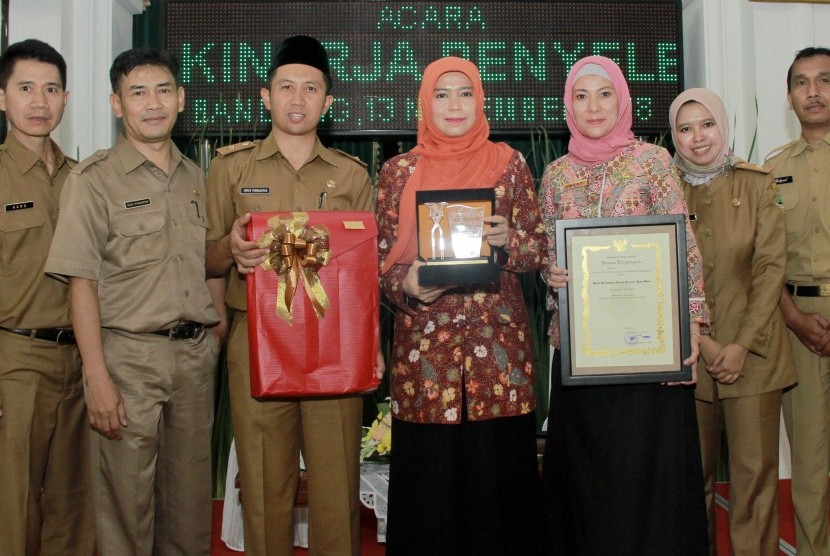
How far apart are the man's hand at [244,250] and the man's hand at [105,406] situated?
54cm

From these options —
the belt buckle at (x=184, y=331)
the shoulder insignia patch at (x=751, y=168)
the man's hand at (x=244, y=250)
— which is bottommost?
the belt buckle at (x=184, y=331)

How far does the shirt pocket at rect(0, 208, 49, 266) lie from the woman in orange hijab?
3.80 ft

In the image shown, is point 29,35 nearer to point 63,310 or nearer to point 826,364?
point 63,310

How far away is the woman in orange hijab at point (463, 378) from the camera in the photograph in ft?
7.52

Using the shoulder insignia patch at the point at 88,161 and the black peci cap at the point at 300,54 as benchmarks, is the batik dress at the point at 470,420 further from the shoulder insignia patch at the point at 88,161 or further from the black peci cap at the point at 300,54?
the shoulder insignia patch at the point at 88,161

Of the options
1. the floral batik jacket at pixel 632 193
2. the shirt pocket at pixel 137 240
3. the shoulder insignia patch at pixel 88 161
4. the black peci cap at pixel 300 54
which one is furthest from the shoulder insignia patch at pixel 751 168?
the shoulder insignia patch at pixel 88 161

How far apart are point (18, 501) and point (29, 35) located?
2.20 metres

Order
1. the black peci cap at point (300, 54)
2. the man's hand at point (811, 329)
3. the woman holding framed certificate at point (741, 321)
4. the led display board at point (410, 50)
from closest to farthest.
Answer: the black peci cap at point (300, 54) → the woman holding framed certificate at point (741, 321) → the man's hand at point (811, 329) → the led display board at point (410, 50)

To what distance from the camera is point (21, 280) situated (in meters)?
2.49

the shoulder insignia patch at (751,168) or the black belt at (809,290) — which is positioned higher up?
the shoulder insignia patch at (751,168)

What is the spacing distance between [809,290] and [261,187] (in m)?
2.07

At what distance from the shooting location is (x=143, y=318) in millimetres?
2381

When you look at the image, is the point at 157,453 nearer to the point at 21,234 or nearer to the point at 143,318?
the point at 143,318

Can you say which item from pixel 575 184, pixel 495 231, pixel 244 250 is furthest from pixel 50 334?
pixel 575 184
